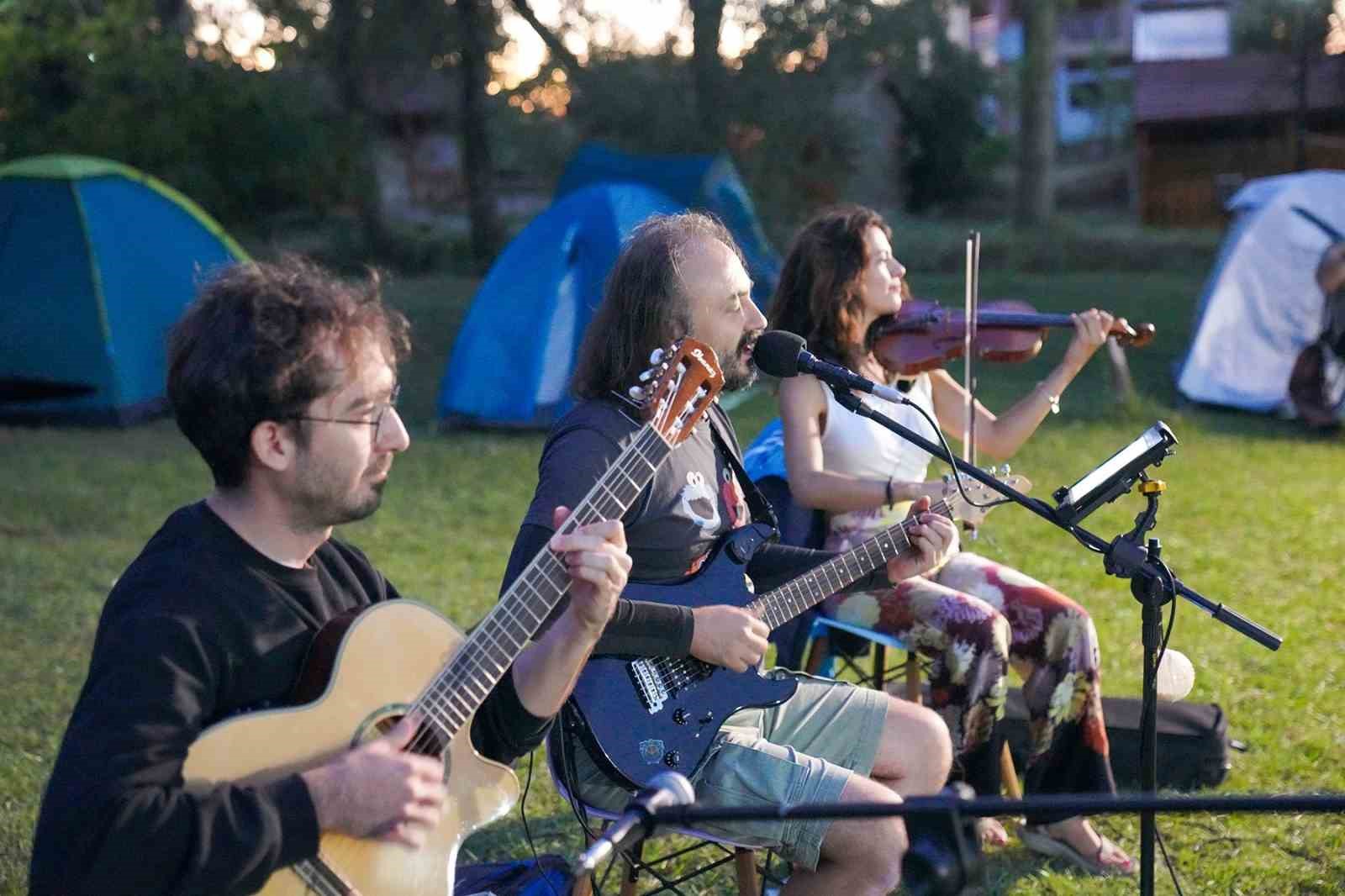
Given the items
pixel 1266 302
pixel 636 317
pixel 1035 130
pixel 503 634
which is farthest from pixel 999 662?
pixel 1035 130

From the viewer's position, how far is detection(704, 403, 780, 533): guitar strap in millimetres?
3205

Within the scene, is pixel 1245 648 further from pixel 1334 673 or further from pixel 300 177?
pixel 300 177

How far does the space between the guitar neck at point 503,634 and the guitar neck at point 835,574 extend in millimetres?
893

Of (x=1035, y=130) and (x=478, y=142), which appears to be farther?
(x=1035, y=130)

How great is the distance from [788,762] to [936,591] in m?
0.98

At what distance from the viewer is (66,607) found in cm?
594

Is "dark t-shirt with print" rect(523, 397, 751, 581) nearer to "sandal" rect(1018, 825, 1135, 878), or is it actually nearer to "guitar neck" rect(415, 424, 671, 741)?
"guitar neck" rect(415, 424, 671, 741)

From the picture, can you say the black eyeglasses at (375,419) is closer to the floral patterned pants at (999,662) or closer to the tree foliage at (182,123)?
the floral patterned pants at (999,662)

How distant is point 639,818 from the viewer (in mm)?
1682

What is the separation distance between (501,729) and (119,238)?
29.9 ft

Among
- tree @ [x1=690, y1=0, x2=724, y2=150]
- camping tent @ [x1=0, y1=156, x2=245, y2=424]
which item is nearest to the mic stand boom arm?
camping tent @ [x1=0, y1=156, x2=245, y2=424]

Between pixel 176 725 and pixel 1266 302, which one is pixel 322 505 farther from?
pixel 1266 302

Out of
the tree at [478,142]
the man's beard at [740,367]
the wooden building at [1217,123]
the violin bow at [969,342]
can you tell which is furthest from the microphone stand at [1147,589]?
the wooden building at [1217,123]


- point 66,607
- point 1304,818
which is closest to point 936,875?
point 1304,818
